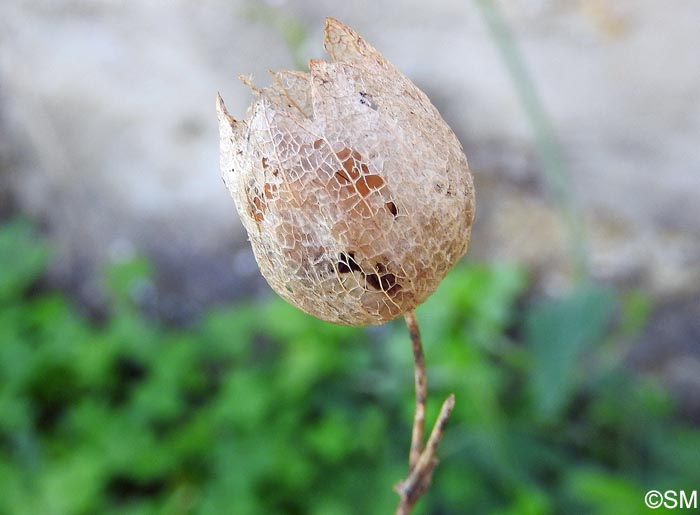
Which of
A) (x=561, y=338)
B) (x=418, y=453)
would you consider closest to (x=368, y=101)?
(x=418, y=453)

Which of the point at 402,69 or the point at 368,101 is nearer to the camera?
the point at 368,101

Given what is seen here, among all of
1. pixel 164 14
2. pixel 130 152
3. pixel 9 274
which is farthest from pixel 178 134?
pixel 9 274

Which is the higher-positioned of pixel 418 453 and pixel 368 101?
pixel 368 101

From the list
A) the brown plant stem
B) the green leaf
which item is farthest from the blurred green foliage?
the brown plant stem

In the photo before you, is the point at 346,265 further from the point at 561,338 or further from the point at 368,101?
the point at 561,338

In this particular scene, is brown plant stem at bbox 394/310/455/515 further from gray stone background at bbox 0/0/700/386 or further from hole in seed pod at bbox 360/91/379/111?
gray stone background at bbox 0/0/700/386

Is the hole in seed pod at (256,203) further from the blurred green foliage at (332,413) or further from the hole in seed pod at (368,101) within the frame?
the blurred green foliage at (332,413)

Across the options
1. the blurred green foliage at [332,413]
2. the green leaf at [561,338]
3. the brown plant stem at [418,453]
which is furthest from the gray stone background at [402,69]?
the brown plant stem at [418,453]
